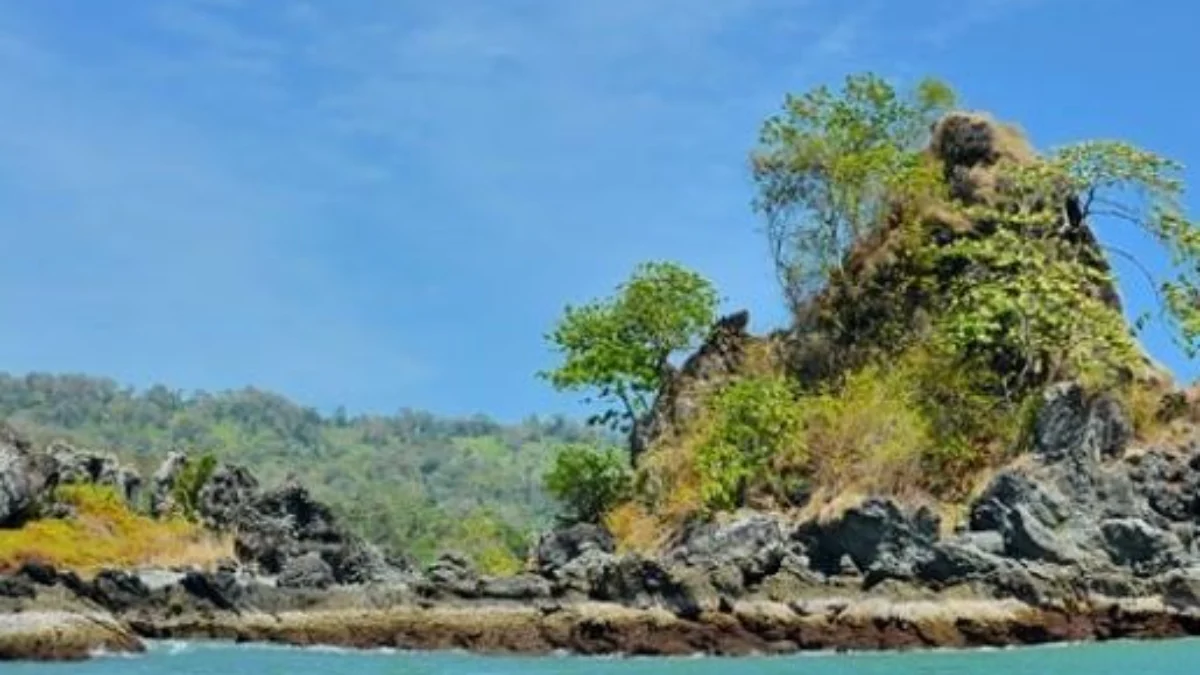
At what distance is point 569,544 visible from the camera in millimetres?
47969

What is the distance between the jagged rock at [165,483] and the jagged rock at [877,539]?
30.1 metres

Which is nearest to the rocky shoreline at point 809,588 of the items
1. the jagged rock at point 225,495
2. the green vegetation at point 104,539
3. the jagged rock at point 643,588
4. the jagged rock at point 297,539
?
the jagged rock at point 643,588

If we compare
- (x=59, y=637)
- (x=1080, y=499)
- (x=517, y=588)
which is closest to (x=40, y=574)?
(x=59, y=637)

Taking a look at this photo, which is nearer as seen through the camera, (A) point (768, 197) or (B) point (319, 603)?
(B) point (319, 603)

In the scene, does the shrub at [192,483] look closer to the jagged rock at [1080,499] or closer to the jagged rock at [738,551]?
the jagged rock at [738,551]

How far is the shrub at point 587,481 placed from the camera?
55094 millimetres

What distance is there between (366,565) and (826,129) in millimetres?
18821

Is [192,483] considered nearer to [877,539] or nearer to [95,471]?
[95,471]

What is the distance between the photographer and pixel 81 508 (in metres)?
59.2

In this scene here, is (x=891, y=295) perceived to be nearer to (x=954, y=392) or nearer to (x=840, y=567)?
(x=954, y=392)

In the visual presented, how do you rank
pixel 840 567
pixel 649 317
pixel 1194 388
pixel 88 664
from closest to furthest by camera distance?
1. pixel 88 664
2. pixel 840 567
3. pixel 1194 388
4. pixel 649 317

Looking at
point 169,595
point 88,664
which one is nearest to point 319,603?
point 169,595

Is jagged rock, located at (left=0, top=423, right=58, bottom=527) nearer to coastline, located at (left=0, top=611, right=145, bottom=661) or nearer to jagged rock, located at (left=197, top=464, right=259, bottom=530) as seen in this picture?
jagged rock, located at (left=197, top=464, right=259, bottom=530)

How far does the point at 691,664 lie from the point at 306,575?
15.4 m
